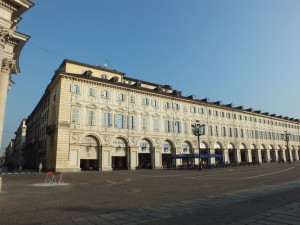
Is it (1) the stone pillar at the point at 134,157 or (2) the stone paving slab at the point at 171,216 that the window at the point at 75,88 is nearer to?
(1) the stone pillar at the point at 134,157

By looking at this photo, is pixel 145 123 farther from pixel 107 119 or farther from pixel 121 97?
pixel 107 119

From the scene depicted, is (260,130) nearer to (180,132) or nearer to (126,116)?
(180,132)

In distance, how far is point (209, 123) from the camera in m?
55.7

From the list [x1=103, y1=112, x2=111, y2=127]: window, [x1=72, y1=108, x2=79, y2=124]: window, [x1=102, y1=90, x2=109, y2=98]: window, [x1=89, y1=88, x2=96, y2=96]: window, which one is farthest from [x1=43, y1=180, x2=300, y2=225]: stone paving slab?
[x1=102, y1=90, x2=109, y2=98]: window

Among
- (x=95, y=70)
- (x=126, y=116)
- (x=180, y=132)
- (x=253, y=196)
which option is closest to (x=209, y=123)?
(x=180, y=132)

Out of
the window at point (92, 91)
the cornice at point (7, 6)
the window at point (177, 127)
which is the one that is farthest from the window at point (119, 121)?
the cornice at point (7, 6)

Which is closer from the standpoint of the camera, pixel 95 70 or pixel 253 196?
pixel 253 196

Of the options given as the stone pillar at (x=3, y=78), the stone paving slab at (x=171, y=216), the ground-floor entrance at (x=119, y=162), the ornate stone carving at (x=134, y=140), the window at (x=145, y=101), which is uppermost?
the window at (x=145, y=101)

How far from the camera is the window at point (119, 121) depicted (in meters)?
41.0

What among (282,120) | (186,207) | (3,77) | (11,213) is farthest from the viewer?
(282,120)

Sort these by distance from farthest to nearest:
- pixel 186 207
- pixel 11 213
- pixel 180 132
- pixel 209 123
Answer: pixel 209 123 < pixel 180 132 < pixel 186 207 < pixel 11 213

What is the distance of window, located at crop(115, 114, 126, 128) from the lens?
41.0 meters

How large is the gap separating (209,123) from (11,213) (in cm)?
5102

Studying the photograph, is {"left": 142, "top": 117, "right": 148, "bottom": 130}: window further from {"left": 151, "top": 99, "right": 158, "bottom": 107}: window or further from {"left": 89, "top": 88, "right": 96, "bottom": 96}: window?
{"left": 89, "top": 88, "right": 96, "bottom": 96}: window
